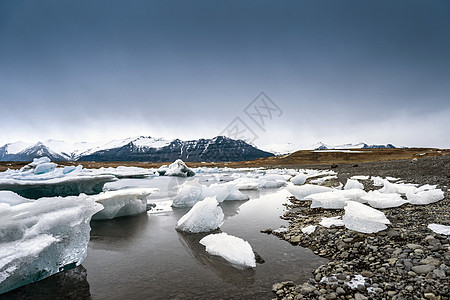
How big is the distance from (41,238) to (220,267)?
7.47 feet

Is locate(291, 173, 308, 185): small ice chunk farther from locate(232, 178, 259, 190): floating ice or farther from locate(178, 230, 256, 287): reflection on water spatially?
locate(178, 230, 256, 287): reflection on water

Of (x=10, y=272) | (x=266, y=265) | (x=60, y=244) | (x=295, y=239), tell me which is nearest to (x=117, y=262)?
(x=60, y=244)

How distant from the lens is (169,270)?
314 cm

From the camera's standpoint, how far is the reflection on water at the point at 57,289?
2580 millimetres

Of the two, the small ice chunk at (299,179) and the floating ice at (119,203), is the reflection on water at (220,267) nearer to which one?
the floating ice at (119,203)

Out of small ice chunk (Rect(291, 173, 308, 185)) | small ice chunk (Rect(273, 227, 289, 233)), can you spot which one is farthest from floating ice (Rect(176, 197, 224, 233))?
small ice chunk (Rect(291, 173, 308, 185))

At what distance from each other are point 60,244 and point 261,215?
4.36 metres

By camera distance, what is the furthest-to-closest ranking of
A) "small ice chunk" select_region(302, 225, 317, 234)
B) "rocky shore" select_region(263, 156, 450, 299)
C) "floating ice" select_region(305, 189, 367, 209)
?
"floating ice" select_region(305, 189, 367, 209) < "small ice chunk" select_region(302, 225, 317, 234) < "rocky shore" select_region(263, 156, 450, 299)

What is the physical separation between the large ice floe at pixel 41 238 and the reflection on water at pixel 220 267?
1594mm

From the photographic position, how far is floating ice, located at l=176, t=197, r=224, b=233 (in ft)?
15.7

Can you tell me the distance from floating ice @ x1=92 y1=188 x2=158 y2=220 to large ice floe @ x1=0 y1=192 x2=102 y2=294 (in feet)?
7.43

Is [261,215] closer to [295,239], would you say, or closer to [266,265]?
[295,239]

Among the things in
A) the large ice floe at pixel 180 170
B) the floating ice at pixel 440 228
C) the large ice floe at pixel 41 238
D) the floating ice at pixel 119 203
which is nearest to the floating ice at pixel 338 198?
the floating ice at pixel 440 228

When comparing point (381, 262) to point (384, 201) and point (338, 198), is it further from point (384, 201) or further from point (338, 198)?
point (338, 198)
